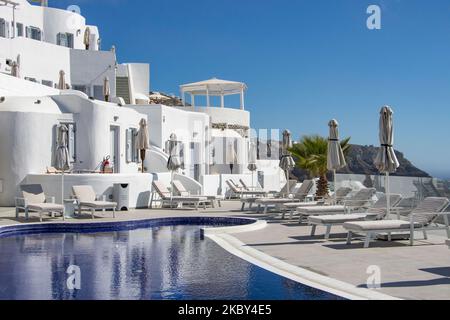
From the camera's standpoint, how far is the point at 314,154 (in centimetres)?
2372

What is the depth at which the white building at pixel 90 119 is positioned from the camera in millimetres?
19969

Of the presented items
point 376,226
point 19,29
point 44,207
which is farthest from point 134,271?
point 19,29

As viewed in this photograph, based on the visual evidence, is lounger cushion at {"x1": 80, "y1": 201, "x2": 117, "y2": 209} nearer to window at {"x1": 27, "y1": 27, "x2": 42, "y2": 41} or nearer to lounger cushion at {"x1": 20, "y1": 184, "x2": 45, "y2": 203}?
lounger cushion at {"x1": 20, "y1": 184, "x2": 45, "y2": 203}

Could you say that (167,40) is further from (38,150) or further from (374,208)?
(374,208)

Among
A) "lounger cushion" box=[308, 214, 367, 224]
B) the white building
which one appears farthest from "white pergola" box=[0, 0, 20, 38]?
"lounger cushion" box=[308, 214, 367, 224]

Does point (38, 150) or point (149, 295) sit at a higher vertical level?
point (38, 150)

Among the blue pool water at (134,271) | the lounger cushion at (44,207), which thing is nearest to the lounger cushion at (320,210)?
the blue pool water at (134,271)

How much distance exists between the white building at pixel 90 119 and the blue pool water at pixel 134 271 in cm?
716

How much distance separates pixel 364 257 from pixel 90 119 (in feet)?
48.2

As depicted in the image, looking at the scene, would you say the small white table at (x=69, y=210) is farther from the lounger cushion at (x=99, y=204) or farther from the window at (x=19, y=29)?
the window at (x=19, y=29)

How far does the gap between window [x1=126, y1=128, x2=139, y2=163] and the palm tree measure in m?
7.07
